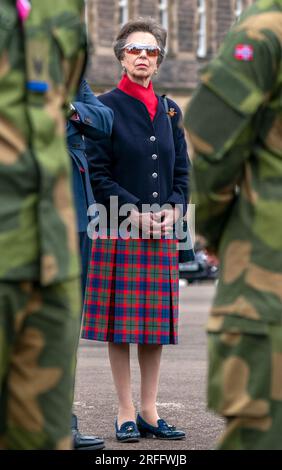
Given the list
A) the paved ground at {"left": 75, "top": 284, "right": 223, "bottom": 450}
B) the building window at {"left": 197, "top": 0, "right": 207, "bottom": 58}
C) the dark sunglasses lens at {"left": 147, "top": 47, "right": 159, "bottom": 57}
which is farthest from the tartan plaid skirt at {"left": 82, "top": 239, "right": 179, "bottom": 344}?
the building window at {"left": 197, "top": 0, "right": 207, "bottom": 58}

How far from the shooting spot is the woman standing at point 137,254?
23.3 feet

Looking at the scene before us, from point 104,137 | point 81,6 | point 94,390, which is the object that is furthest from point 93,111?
point 94,390

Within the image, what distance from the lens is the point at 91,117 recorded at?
651 centimetres

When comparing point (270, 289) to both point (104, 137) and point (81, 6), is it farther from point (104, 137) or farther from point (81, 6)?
point (104, 137)

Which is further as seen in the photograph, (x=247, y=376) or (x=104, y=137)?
(x=104, y=137)

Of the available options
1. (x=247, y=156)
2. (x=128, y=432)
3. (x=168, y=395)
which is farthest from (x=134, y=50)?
(x=247, y=156)

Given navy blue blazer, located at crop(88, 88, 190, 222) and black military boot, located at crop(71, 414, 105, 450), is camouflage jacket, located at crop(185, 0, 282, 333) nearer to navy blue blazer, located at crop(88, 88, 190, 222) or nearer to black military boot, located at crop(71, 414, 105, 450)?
black military boot, located at crop(71, 414, 105, 450)

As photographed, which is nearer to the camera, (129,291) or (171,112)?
(129,291)

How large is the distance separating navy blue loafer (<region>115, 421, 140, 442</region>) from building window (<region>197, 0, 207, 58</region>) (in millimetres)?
46376

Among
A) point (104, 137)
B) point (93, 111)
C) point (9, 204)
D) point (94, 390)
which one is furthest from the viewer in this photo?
point (94, 390)

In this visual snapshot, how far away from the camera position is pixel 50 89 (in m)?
4.24

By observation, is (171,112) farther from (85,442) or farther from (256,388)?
(256,388)

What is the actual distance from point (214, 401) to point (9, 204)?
0.84 m

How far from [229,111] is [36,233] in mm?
676
